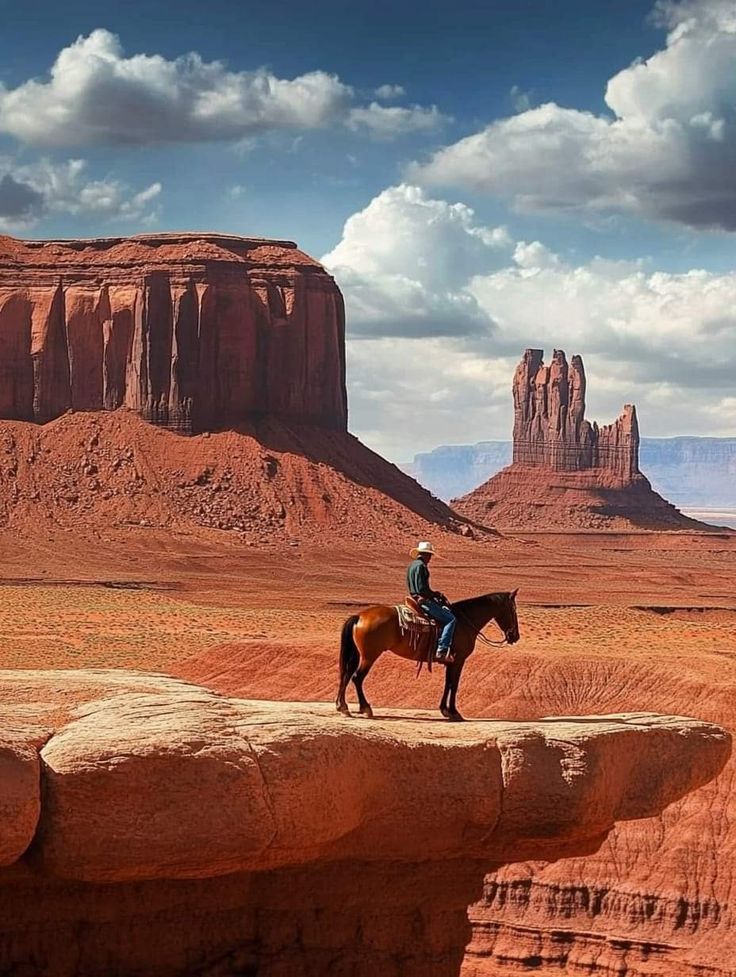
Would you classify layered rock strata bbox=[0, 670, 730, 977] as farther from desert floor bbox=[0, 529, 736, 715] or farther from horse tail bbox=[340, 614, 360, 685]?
desert floor bbox=[0, 529, 736, 715]

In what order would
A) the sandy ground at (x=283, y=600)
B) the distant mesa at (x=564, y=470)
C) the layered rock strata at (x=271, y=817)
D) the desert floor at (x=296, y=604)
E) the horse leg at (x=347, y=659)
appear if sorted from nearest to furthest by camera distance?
1. the layered rock strata at (x=271, y=817)
2. the horse leg at (x=347, y=659)
3. the desert floor at (x=296, y=604)
4. the sandy ground at (x=283, y=600)
5. the distant mesa at (x=564, y=470)

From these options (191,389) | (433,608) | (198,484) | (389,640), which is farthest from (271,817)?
(191,389)

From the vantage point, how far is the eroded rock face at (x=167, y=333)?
103 metres

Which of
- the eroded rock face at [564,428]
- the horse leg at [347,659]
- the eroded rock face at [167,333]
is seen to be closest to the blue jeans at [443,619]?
the horse leg at [347,659]

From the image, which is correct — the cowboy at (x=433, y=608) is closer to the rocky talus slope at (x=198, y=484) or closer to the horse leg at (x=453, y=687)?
the horse leg at (x=453, y=687)

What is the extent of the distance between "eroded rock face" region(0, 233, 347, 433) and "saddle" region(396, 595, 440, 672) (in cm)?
8539

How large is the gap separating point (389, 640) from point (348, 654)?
58 centimetres

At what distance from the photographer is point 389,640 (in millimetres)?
16844

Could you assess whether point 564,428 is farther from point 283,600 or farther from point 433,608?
point 433,608

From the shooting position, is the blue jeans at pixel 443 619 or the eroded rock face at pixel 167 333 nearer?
the blue jeans at pixel 443 619

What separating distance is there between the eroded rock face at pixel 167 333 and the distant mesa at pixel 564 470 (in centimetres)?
5585

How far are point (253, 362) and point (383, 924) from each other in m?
90.6

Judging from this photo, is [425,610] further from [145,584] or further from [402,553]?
[402,553]

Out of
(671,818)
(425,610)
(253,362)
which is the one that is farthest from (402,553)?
(425,610)
